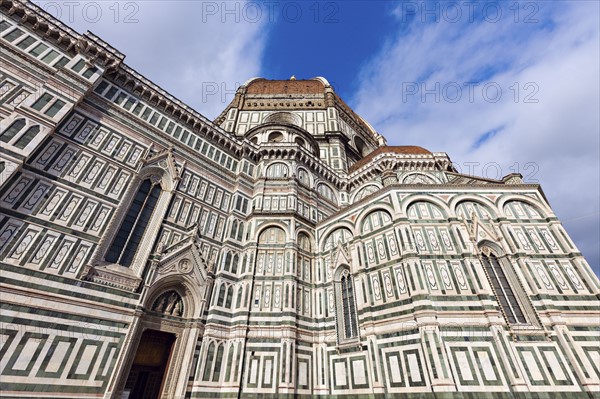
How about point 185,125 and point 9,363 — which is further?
point 185,125

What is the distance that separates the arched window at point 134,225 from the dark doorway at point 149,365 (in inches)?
131

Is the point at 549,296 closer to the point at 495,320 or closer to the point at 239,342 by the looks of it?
the point at 495,320

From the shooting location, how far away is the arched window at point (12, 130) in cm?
960

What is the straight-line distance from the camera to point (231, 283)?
13.9m

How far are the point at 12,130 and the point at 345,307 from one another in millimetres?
15706

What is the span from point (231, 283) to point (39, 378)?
7.29 meters

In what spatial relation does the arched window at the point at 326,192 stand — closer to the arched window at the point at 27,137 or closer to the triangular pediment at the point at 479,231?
the triangular pediment at the point at 479,231

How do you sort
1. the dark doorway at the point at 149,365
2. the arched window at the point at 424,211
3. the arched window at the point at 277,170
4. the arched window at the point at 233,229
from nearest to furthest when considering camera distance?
the dark doorway at the point at 149,365
the arched window at the point at 424,211
the arched window at the point at 233,229
the arched window at the point at 277,170

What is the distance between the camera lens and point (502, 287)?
11.2 metres

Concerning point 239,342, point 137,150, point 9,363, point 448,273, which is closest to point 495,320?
point 448,273

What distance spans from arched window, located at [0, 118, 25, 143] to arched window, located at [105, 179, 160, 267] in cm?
462

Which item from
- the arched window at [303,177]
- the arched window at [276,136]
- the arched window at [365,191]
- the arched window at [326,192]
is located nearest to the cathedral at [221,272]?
the arched window at [303,177]

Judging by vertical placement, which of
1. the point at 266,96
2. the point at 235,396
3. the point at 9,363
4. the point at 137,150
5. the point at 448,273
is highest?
the point at 266,96

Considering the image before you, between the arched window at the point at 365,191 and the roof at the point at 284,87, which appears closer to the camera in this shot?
the arched window at the point at 365,191
